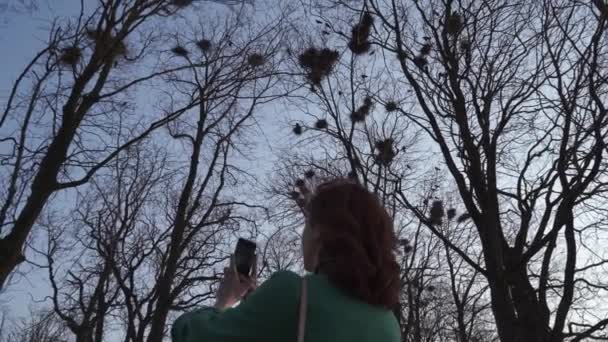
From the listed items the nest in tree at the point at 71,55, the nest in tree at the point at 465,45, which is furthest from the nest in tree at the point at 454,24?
the nest in tree at the point at 71,55

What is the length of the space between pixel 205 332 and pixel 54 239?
14121 millimetres

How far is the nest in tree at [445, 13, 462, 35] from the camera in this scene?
6492 millimetres

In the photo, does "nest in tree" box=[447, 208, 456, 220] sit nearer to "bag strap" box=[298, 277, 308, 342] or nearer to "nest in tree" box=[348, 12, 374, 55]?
"nest in tree" box=[348, 12, 374, 55]

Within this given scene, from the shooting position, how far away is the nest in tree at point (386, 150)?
29.3ft

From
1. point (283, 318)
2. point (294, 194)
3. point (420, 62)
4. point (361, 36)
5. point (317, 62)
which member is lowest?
point (283, 318)

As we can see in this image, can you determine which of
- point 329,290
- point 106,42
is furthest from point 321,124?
point 329,290

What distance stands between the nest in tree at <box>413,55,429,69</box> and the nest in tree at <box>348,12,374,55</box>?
1003 mm

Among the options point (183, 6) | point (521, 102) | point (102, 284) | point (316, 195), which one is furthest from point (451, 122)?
point (102, 284)

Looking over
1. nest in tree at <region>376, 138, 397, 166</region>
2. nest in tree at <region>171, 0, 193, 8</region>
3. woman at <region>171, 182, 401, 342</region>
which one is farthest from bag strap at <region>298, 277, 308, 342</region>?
nest in tree at <region>376, 138, 397, 166</region>

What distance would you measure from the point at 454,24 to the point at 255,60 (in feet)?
12.1

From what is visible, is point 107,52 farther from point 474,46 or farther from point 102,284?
point 102,284

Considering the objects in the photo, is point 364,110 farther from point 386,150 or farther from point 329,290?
point 329,290

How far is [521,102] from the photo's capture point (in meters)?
6.34

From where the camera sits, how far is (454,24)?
6.51m
